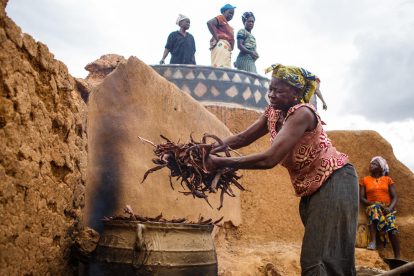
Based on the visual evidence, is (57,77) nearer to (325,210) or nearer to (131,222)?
(131,222)

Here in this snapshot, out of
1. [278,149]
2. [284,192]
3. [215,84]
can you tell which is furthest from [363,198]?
[278,149]

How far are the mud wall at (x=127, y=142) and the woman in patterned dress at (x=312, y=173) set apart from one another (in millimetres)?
980

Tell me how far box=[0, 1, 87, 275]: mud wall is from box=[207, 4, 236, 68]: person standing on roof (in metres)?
4.99

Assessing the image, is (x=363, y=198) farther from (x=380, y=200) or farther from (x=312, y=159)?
(x=312, y=159)

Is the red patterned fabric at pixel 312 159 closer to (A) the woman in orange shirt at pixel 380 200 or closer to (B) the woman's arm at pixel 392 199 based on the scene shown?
(A) the woman in orange shirt at pixel 380 200

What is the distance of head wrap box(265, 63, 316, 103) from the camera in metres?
2.16

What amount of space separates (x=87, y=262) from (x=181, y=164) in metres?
0.92

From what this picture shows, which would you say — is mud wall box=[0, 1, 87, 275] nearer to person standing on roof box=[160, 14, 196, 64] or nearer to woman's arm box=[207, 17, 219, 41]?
person standing on roof box=[160, 14, 196, 64]

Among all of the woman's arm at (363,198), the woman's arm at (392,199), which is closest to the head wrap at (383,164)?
the woman's arm at (392,199)

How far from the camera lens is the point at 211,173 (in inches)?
82.8

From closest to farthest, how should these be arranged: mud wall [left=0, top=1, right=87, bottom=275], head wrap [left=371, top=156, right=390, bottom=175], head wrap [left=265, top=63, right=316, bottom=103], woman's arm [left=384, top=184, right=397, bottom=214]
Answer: mud wall [left=0, top=1, right=87, bottom=275]
head wrap [left=265, top=63, right=316, bottom=103]
woman's arm [left=384, top=184, right=397, bottom=214]
head wrap [left=371, top=156, right=390, bottom=175]

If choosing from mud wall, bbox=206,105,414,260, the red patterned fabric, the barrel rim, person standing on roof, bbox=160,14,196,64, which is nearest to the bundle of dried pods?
the barrel rim

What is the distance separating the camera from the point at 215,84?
253 inches

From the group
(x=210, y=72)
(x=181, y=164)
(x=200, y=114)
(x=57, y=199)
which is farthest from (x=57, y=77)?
(x=210, y=72)
